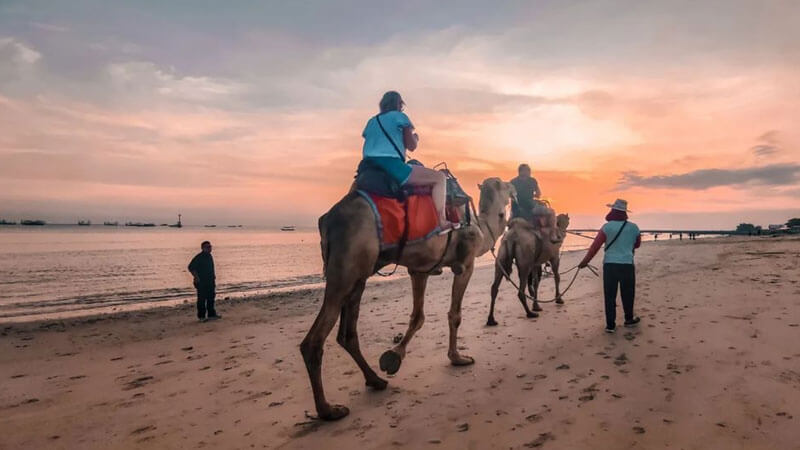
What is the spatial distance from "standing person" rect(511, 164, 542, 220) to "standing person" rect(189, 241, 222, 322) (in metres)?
9.66

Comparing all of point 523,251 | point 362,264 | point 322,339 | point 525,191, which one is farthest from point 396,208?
point 525,191

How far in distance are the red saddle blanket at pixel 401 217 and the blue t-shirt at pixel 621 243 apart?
4.87 metres

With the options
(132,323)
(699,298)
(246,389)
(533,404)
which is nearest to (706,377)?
(533,404)

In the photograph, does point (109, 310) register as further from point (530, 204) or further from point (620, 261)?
point (620, 261)

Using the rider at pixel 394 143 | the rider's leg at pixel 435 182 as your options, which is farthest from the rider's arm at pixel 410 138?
the rider's leg at pixel 435 182

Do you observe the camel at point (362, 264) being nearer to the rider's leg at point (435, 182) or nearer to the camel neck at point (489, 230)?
the camel neck at point (489, 230)

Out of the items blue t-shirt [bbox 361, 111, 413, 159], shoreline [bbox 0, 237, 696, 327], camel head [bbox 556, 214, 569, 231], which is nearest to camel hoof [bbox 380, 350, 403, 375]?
blue t-shirt [bbox 361, 111, 413, 159]

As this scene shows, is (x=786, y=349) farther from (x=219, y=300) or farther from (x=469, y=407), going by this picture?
(x=219, y=300)

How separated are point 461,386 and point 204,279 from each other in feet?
35.0

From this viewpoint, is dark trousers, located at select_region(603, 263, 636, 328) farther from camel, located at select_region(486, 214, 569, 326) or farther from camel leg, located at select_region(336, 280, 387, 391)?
camel leg, located at select_region(336, 280, 387, 391)

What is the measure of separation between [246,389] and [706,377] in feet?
20.8

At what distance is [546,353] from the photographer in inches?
288

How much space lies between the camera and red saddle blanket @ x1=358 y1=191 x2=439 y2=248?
5.41 m

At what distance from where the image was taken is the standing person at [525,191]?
482 inches
